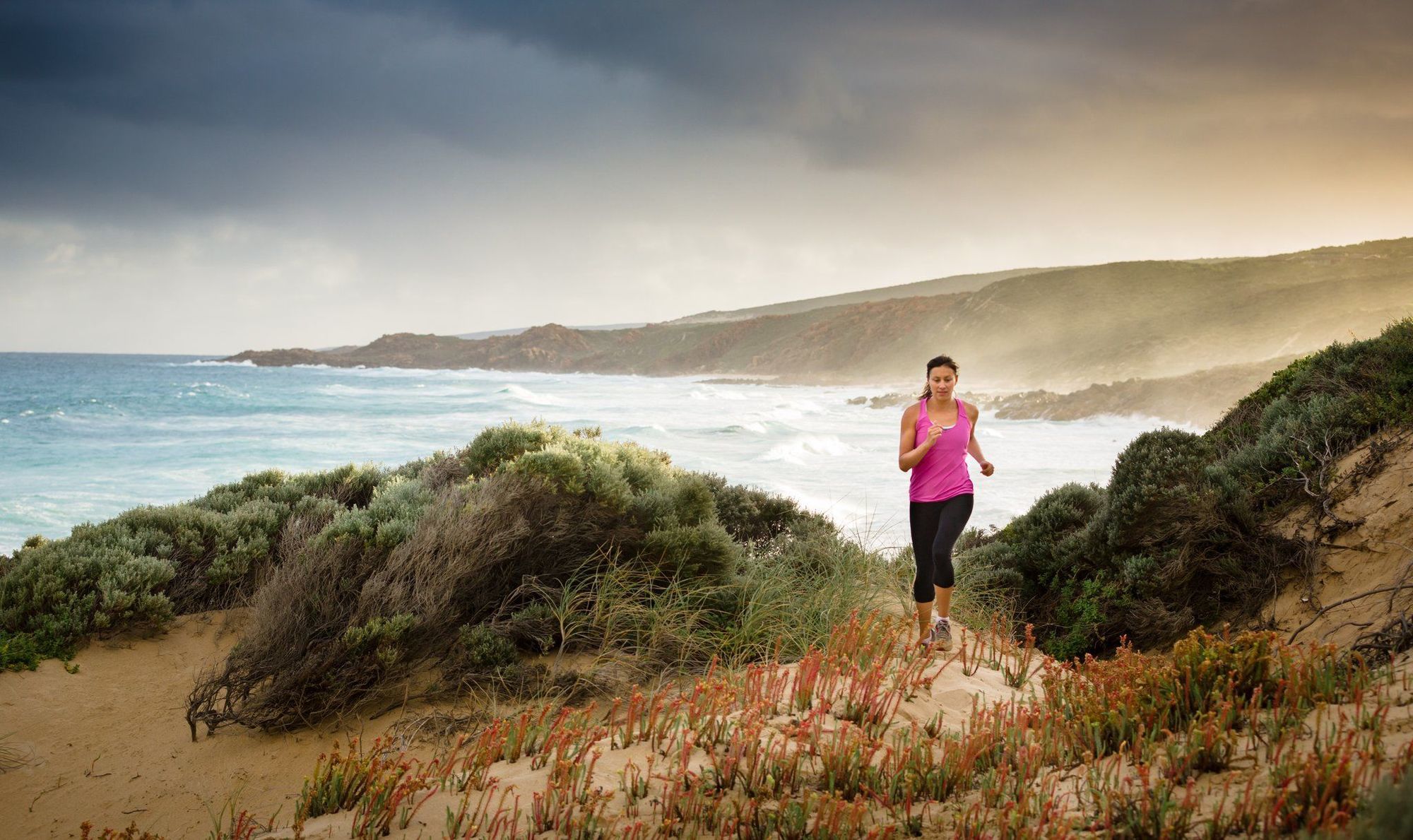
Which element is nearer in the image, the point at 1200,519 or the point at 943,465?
the point at 943,465

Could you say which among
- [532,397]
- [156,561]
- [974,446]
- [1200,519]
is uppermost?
[974,446]

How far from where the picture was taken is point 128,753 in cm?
460

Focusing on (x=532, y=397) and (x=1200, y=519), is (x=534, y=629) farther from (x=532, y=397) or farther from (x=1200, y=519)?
(x=532, y=397)

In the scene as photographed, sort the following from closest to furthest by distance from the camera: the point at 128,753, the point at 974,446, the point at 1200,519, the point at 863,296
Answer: the point at 128,753
the point at 974,446
the point at 1200,519
the point at 863,296

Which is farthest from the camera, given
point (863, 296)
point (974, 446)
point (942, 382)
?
point (863, 296)

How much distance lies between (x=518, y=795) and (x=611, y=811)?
1.40 ft

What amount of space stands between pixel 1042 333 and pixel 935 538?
3172 inches

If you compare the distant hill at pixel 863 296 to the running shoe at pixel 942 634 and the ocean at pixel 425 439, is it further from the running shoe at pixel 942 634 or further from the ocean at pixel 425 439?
the running shoe at pixel 942 634

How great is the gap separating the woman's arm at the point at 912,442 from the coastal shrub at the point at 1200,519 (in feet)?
8.97

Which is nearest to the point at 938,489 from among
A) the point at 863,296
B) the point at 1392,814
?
the point at 1392,814

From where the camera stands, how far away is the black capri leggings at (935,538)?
5.54 metres

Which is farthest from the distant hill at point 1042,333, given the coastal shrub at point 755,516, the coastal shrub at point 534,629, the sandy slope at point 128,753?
the sandy slope at point 128,753

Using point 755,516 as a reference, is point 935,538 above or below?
above

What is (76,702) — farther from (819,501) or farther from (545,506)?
(819,501)
